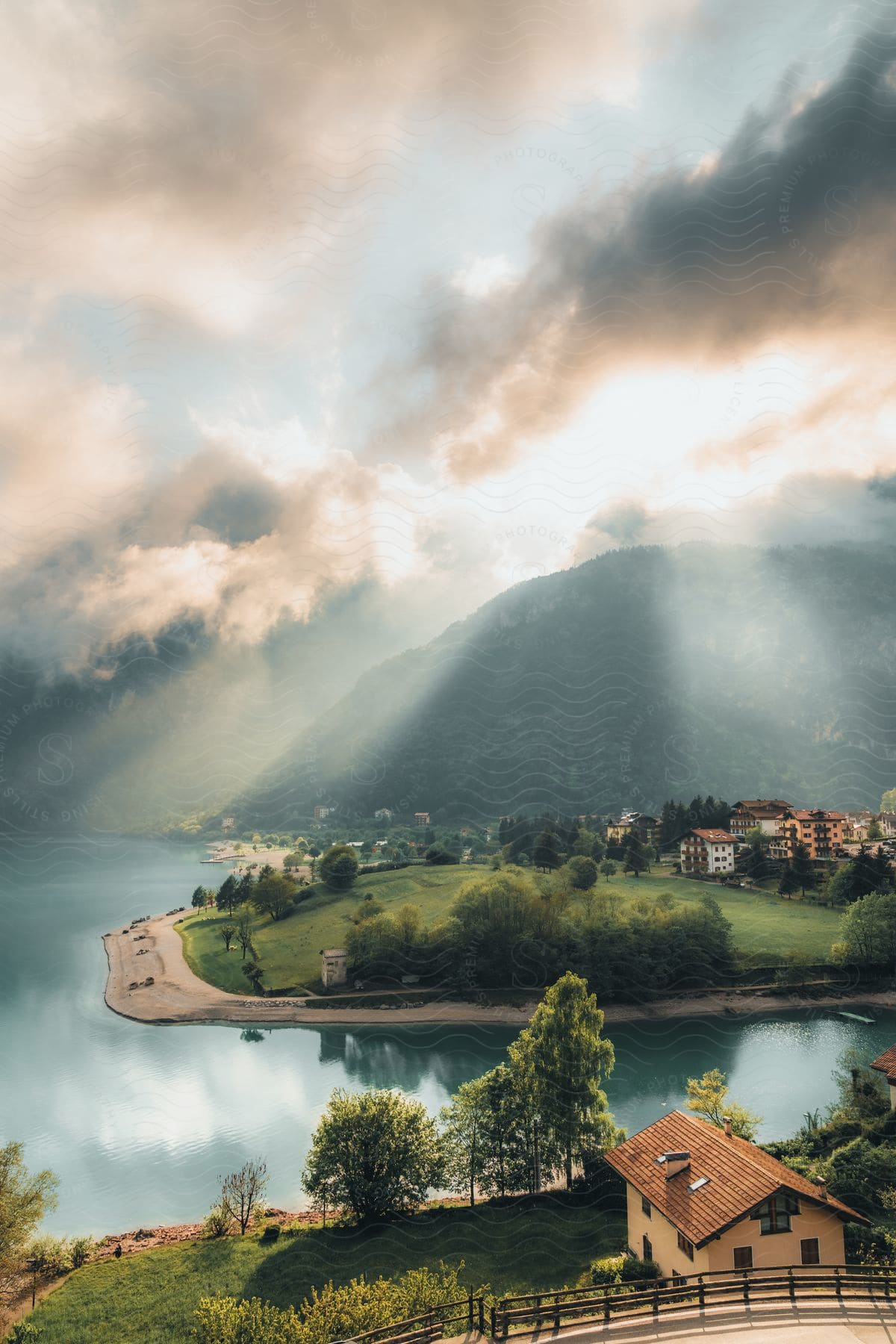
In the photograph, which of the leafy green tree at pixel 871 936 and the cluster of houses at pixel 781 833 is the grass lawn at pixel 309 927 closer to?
the cluster of houses at pixel 781 833

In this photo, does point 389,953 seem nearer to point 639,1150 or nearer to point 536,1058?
point 536,1058

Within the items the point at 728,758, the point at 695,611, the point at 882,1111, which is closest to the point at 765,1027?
the point at 882,1111

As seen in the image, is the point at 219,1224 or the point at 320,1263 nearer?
the point at 320,1263

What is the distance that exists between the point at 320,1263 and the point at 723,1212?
18.6ft

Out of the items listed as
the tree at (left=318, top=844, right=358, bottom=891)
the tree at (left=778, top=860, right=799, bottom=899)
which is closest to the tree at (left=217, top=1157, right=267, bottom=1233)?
the tree at (left=318, top=844, right=358, bottom=891)

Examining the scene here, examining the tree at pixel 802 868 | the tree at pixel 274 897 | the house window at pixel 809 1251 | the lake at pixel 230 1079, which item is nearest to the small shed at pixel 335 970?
the lake at pixel 230 1079

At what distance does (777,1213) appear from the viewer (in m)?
6.77

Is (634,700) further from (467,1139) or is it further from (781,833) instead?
(467,1139)

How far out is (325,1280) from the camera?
880 cm

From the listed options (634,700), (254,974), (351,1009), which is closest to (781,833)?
(351,1009)

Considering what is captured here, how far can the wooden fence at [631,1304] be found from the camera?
434 centimetres

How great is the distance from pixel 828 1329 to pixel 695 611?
66.1 metres

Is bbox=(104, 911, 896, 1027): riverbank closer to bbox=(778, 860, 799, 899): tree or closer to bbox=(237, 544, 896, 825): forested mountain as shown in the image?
bbox=(778, 860, 799, 899): tree

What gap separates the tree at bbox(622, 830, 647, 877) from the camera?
2953cm
